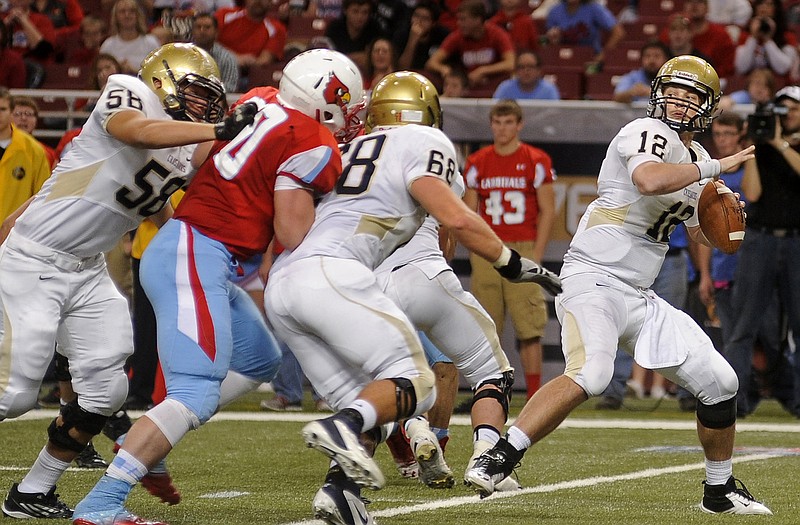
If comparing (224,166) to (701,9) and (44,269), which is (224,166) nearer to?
(44,269)

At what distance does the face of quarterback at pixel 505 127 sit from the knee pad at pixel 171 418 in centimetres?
482

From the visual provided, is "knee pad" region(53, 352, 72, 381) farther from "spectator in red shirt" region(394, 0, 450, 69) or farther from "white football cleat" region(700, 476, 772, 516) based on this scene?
"spectator in red shirt" region(394, 0, 450, 69)

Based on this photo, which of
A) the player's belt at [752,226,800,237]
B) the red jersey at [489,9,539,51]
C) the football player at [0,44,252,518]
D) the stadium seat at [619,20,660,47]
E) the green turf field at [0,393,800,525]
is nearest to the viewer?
the football player at [0,44,252,518]

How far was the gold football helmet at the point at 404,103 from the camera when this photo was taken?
495cm

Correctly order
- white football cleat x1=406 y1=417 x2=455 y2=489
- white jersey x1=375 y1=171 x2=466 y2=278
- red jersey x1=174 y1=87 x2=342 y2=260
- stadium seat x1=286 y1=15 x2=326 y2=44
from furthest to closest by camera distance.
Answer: stadium seat x1=286 y1=15 x2=326 y2=44, white jersey x1=375 y1=171 x2=466 y2=278, white football cleat x1=406 y1=417 x2=455 y2=489, red jersey x1=174 y1=87 x2=342 y2=260

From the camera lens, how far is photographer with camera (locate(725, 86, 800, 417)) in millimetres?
8422

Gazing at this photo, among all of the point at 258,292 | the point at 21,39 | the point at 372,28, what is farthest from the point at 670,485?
the point at 21,39

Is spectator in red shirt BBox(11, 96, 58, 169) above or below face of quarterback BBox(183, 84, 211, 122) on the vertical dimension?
below

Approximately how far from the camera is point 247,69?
1131 cm

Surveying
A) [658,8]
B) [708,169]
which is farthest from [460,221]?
[658,8]

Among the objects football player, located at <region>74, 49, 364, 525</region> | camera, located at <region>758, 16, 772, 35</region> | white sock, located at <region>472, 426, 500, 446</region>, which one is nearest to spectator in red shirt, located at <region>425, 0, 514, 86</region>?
camera, located at <region>758, 16, 772, 35</region>

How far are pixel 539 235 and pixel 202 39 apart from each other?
315 centimetres

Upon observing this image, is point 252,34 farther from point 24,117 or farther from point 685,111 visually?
point 685,111

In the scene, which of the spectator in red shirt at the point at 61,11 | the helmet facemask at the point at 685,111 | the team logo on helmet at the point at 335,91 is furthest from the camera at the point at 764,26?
the team logo on helmet at the point at 335,91
